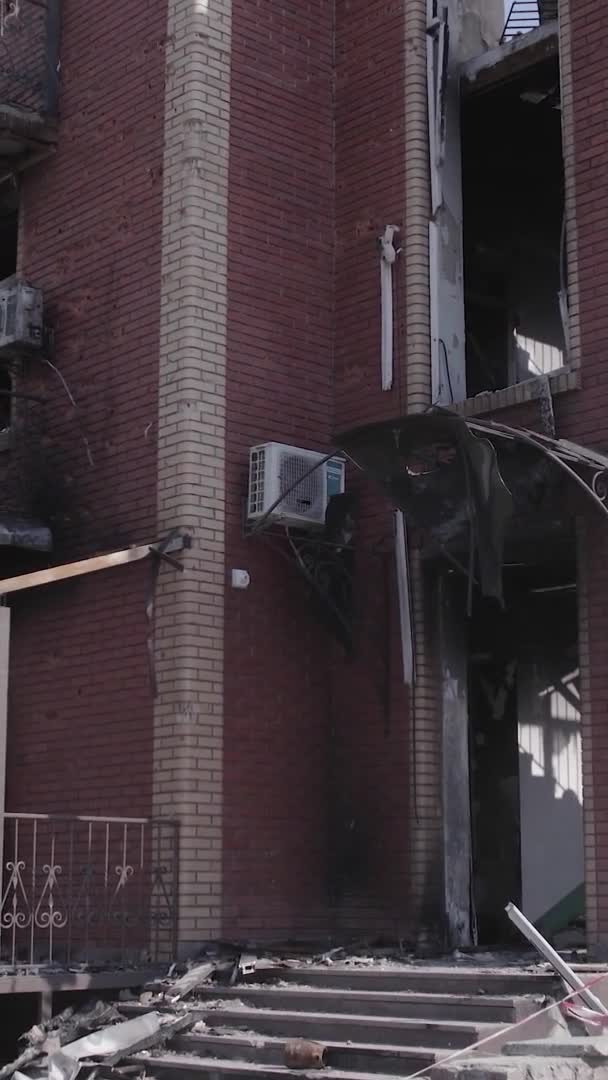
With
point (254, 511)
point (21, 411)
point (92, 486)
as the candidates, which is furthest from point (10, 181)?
point (254, 511)

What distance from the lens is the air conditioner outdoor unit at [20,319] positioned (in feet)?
37.5

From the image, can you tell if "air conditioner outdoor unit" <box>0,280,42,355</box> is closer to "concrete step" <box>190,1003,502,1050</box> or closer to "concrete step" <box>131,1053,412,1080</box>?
"concrete step" <box>190,1003,502,1050</box>

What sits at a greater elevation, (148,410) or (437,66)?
(437,66)

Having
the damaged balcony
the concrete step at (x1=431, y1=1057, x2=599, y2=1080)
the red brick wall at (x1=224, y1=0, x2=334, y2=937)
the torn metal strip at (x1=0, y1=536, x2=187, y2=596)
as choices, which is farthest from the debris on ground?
the damaged balcony

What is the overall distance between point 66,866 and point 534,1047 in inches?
173

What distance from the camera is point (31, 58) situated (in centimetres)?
1232

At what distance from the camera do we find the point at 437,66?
1095 cm

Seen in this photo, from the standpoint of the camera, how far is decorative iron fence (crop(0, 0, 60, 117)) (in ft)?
39.6

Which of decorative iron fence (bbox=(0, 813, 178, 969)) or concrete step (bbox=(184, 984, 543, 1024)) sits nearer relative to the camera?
concrete step (bbox=(184, 984, 543, 1024))

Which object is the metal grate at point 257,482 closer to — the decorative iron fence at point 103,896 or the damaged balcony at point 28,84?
the decorative iron fence at point 103,896

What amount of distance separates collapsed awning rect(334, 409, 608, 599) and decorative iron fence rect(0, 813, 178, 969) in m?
2.53

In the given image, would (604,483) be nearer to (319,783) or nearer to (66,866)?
(319,783)

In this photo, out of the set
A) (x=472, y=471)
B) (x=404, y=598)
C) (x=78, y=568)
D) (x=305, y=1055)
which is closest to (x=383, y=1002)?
(x=305, y=1055)

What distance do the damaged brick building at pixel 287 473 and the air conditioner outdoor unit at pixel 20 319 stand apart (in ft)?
0.09
